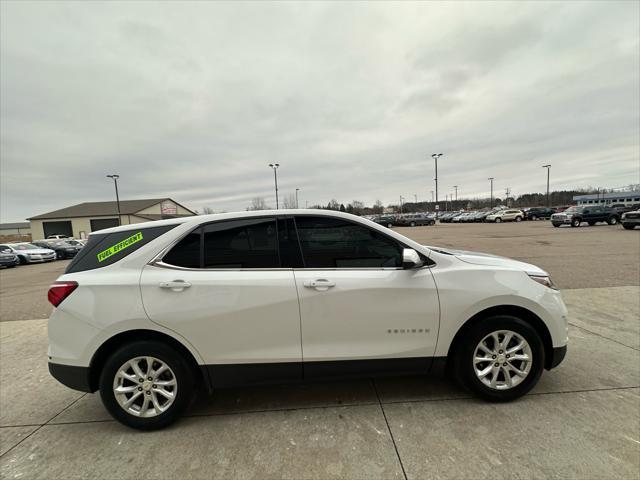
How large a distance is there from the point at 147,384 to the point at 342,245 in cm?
199

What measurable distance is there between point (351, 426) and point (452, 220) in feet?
185

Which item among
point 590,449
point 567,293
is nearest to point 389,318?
point 590,449

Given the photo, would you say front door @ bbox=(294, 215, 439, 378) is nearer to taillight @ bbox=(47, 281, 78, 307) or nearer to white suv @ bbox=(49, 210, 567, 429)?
white suv @ bbox=(49, 210, 567, 429)

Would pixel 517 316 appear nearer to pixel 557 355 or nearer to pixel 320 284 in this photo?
pixel 557 355

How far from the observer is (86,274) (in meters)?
2.56

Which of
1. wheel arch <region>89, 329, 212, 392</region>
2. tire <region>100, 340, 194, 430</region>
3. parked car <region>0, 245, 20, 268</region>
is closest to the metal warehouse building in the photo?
wheel arch <region>89, 329, 212, 392</region>

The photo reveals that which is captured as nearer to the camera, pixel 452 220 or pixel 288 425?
pixel 288 425

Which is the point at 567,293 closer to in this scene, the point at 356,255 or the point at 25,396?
the point at 356,255

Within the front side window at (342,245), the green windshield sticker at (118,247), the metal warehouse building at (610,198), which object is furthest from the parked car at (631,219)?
the metal warehouse building at (610,198)

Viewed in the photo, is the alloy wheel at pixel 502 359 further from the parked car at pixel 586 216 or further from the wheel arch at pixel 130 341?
the parked car at pixel 586 216

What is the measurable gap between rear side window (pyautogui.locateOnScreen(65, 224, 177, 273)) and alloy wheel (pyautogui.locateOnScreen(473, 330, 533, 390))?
297 centimetres

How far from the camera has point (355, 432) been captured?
2.40 metres

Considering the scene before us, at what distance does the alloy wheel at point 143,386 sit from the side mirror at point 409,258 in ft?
6.97

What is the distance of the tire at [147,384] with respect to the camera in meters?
2.47
